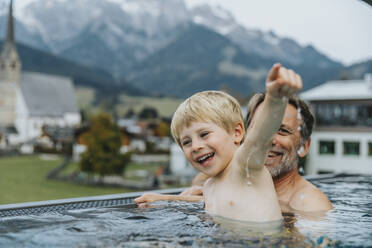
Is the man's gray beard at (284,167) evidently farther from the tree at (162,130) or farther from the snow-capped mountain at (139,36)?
the snow-capped mountain at (139,36)

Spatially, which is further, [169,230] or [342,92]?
[342,92]

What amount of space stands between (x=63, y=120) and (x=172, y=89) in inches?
1753

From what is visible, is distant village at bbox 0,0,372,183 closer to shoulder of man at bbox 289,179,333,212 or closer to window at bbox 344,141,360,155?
window at bbox 344,141,360,155

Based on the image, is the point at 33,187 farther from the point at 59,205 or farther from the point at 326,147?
the point at 59,205

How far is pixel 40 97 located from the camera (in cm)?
8794

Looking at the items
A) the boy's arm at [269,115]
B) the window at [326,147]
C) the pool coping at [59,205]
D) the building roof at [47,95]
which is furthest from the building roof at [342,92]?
the building roof at [47,95]

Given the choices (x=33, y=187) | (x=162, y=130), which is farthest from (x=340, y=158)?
(x=162, y=130)

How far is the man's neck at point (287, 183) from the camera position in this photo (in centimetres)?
242

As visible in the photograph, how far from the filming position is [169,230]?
198cm

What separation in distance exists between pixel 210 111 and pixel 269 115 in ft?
1.44

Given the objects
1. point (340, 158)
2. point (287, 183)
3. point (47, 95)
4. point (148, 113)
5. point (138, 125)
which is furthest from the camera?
point (148, 113)

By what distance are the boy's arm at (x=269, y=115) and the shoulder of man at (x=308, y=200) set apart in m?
0.73

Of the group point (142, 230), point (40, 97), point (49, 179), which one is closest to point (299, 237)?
point (142, 230)

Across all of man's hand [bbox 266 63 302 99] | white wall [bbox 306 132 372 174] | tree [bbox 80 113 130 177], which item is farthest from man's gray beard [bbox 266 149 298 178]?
tree [bbox 80 113 130 177]
